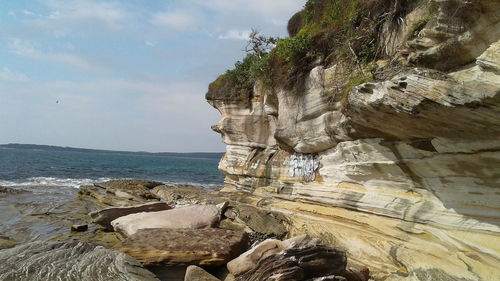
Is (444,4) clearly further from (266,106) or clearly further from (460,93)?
(266,106)

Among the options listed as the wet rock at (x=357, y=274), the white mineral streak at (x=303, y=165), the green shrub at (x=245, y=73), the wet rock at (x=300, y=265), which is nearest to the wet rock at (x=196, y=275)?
the wet rock at (x=300, y=265)

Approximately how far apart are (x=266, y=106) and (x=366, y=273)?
8.81 metres

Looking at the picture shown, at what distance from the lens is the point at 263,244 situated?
6895mm

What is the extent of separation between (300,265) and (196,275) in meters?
1.87

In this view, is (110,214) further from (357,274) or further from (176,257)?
(357,274)

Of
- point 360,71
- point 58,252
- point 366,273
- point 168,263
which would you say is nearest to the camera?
point 58,252

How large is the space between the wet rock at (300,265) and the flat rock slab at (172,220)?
3.18m

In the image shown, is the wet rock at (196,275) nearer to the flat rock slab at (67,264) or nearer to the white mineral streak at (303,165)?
the flat rock slab at (67,264)

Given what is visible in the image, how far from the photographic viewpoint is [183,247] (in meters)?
7.08

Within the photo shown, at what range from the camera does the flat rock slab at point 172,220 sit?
9.10 metres

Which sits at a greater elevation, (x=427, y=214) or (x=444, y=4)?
(x=444, y=4)

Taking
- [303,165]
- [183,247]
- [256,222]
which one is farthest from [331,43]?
[183,247]

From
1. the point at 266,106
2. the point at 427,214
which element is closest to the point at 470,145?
the point at 427,214

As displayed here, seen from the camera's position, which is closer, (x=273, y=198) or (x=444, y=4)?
(x=444, y=4)
